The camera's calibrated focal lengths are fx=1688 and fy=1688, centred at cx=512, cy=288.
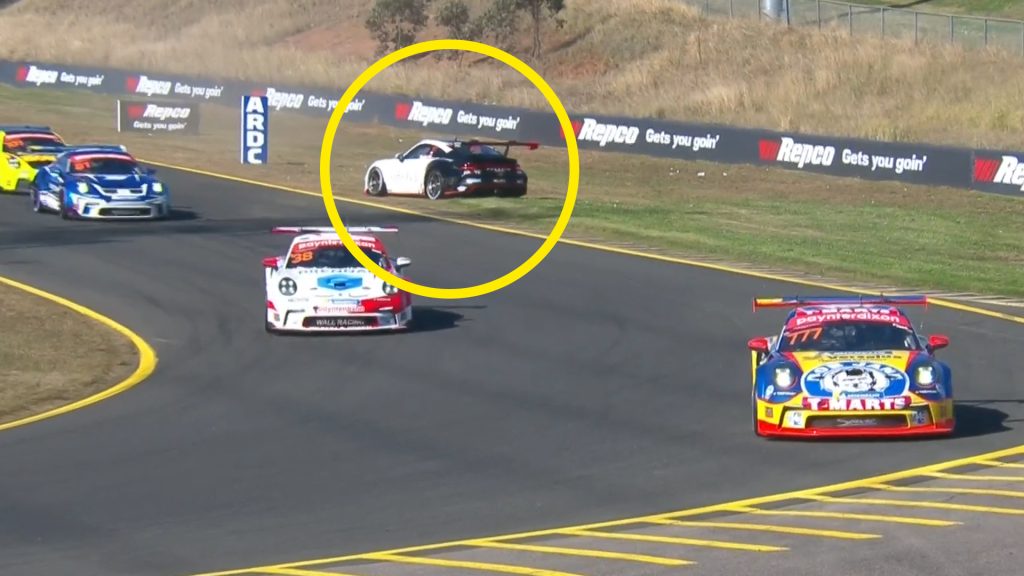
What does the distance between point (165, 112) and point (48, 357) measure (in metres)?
37.2

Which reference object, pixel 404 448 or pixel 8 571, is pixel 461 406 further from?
pixel 8 571

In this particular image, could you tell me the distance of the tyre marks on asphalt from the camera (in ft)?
38.5

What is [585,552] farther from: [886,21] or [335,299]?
[886,21]

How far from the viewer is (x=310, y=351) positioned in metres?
23.2

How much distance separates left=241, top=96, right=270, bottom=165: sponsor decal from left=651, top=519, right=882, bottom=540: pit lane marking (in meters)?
37.7

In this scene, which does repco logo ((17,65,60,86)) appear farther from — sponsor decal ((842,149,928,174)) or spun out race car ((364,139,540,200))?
sponsor decal ((842,149,928,174))

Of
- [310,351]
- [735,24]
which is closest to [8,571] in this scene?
[310,351]

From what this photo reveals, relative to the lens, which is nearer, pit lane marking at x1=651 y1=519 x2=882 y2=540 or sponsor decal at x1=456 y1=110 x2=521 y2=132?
pit lane marking at x1=651 y1=519 x2=882 y2=540

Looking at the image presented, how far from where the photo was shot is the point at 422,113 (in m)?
57.7

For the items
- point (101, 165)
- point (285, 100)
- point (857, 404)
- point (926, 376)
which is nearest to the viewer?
point (857, 404)

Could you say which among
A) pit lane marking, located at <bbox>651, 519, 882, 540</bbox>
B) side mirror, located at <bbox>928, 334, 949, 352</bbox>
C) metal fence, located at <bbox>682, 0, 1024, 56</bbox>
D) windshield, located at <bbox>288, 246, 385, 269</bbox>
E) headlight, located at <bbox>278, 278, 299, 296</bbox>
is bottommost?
pit lane marking, located at <bbox>651, 519, 882, 540</bbox>

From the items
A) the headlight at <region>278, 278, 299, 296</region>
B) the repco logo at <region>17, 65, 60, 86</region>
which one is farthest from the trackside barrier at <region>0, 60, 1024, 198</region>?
the headlight at <region>278, 278, 299, 296</region>

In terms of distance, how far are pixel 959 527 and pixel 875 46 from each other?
53.5 meters

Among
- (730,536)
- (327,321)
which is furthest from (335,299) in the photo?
(730,536)
